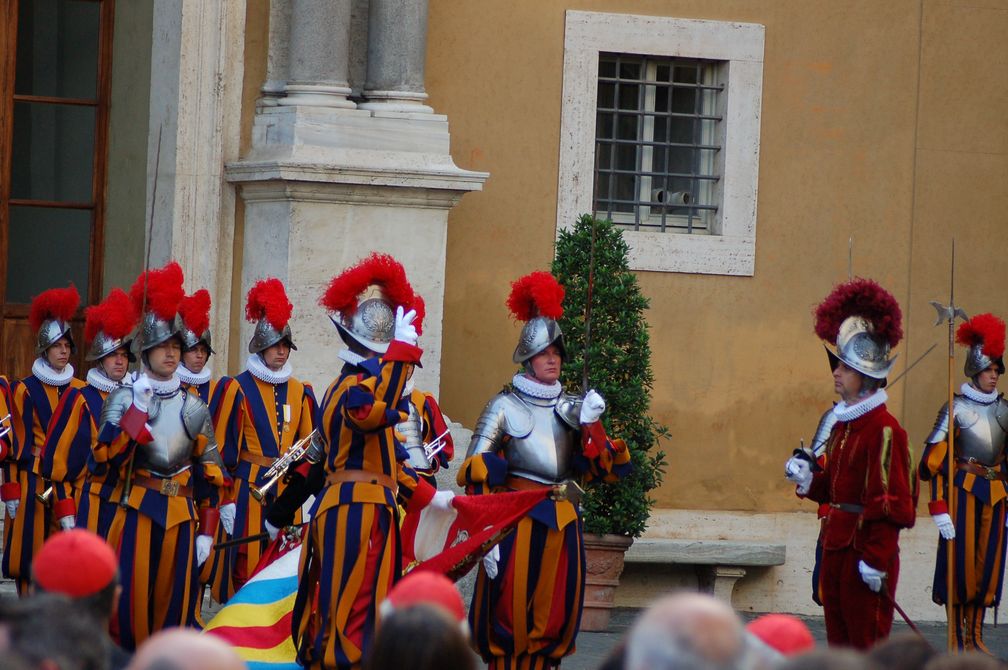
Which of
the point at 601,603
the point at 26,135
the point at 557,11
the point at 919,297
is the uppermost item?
the point at 557,11

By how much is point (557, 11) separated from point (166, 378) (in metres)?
4.39

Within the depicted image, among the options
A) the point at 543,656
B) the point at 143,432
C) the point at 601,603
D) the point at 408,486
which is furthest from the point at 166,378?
the point at 601,603

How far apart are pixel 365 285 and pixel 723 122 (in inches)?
196

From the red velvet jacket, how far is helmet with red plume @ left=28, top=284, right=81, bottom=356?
4.66 meters

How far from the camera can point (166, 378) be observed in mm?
9195

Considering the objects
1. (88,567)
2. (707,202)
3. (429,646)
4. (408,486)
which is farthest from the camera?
(707,202)

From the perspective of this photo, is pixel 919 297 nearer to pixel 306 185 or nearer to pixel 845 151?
pixel 845 151

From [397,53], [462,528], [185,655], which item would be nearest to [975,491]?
[462,528]

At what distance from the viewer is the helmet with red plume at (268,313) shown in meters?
10.6

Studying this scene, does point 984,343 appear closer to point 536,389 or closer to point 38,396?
point 536,389

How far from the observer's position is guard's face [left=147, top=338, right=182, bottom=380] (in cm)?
916

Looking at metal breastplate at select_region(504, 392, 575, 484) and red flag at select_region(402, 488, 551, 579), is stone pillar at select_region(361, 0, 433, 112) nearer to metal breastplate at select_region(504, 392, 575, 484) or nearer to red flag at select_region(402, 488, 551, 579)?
metal breastplate at select_region(504, 392, 575, 484)

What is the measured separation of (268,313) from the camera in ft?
34.8

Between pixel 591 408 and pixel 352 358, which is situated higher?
pixel 352 358
